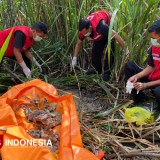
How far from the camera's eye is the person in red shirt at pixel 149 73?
8.01ft

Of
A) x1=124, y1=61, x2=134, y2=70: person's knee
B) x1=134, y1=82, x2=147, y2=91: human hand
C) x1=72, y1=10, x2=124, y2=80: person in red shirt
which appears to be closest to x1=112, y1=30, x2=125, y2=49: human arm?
x1=72, y1=10, x2=124, y2=80: person in red shirt

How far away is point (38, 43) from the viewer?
3414 mm

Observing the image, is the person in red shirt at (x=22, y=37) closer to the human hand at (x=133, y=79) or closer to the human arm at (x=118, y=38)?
the human arm at (x=118, y=38)

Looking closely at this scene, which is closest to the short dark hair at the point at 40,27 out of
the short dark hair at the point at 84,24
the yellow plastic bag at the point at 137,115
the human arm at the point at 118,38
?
the short dark hair at the point at 84,24

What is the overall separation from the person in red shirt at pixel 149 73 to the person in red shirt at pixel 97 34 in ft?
0.80

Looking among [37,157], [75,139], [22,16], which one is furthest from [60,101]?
[22,16]

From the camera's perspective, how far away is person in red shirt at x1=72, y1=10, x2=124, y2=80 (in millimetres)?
2885

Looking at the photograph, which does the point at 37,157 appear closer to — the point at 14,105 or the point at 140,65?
the point at 14,105

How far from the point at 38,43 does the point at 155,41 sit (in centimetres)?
140

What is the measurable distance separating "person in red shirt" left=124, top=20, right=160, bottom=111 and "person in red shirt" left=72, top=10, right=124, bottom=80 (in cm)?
24

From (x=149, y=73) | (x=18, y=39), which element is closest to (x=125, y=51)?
(x=149, y=73)

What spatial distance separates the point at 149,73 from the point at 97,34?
66 cm

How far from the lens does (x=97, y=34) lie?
302 centimetres

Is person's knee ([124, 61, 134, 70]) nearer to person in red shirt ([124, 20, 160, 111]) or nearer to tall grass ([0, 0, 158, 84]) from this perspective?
person in red shirt ([124, 20, 160, 111])
